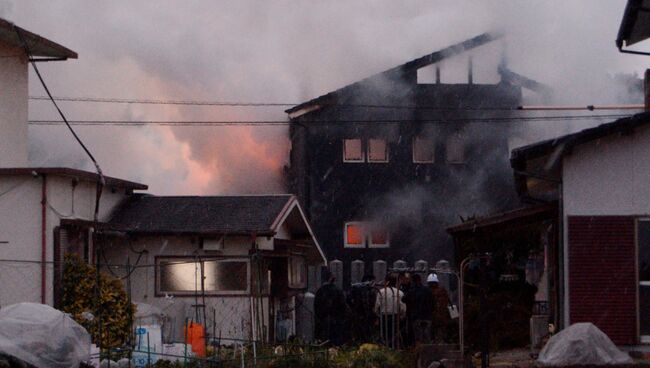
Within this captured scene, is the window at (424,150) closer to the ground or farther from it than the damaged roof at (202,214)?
farther from it

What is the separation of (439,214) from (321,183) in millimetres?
4674

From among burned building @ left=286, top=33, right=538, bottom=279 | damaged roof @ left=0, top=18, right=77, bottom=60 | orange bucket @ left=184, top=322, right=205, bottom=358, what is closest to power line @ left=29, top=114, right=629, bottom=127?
burned building @ left=286, top=33, right=538, bottom=279

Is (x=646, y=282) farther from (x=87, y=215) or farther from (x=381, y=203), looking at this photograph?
(x=381, y=203)

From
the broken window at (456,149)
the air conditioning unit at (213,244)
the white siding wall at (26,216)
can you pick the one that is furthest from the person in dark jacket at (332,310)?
the broken window at (456,149)

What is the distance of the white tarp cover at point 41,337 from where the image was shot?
46.9ft

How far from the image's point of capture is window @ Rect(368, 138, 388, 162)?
4241 cm

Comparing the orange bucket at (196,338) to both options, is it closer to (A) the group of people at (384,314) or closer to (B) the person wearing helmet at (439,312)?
(A) the group of people at (384,314)

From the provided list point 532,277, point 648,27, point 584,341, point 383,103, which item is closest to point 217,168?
point 383,103

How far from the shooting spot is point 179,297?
22.8 m

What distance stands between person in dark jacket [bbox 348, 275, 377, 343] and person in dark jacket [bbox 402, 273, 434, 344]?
1267mm

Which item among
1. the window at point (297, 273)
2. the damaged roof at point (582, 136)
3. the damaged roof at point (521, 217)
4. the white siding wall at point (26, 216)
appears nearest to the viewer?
the damaged roof at point (582, 136)

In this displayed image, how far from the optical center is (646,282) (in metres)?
17.3

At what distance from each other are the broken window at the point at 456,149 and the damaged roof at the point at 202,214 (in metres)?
19.7

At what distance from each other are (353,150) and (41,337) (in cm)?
2847
